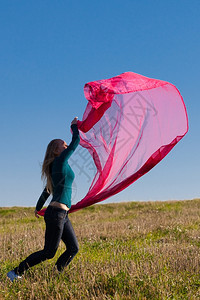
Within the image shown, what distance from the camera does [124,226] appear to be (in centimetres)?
1152

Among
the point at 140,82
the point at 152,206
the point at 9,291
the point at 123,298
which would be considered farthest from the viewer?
the point at 152,206

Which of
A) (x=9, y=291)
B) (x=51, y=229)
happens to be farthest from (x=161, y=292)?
(x=9, y=291)

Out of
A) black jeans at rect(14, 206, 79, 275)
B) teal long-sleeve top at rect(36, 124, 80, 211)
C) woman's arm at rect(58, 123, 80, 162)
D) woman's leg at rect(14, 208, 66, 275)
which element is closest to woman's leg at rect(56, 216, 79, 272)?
black jeans at rect(14, 206, 79, 275)

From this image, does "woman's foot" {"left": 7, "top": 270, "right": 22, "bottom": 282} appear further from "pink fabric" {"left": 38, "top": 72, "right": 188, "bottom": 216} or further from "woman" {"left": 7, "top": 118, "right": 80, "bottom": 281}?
"pink fabric" {"left": 38, "top": 72, "right": 188, "bottom": 216}

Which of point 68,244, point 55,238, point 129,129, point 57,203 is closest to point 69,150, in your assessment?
point 57,203

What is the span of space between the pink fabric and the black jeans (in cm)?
73

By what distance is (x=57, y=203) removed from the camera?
4926mm

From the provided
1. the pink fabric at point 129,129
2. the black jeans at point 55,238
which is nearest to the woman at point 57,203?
the black jeans at point 55,238

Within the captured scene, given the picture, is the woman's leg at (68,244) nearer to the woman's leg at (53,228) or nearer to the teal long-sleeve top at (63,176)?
the woman's leg at (53,228)

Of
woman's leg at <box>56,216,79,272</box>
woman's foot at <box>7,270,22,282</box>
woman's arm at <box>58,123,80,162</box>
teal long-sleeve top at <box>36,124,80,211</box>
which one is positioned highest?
woman's arm at <box>58,123,80,162</box>

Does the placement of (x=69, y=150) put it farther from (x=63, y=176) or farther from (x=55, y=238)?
(x=55, y=238)

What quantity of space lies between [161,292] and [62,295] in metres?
1.24

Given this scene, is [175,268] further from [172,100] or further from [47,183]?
[172,100]

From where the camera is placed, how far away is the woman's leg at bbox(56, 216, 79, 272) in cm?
514
